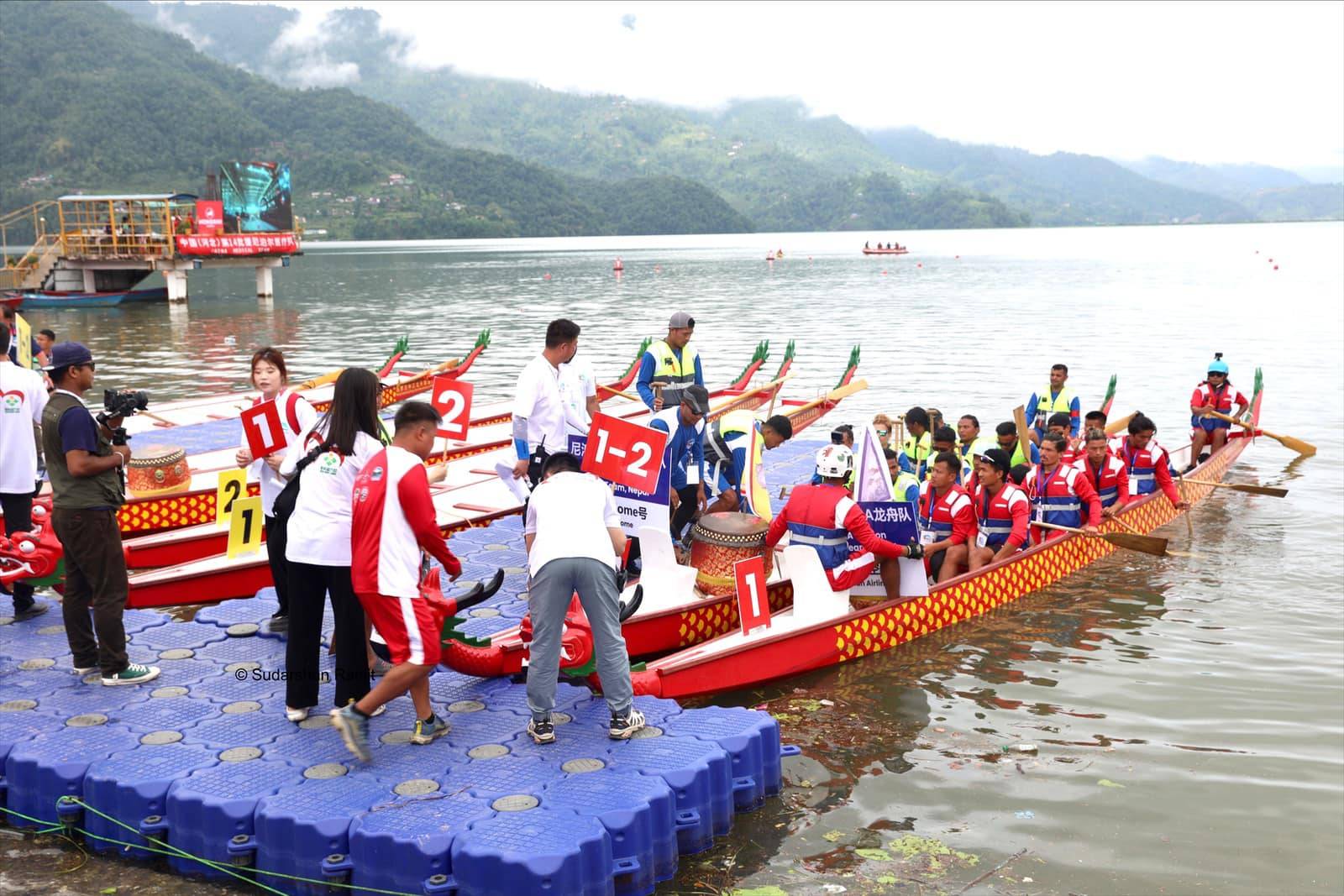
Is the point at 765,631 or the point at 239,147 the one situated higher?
the point at 239,147

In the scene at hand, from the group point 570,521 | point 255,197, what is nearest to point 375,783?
point 570,521

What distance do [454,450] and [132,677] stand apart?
8.15 m

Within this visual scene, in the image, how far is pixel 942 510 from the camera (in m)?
9.83

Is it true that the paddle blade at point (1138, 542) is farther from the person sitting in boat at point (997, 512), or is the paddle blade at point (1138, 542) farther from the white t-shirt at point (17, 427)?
the white t-shirt at point (17, 427)

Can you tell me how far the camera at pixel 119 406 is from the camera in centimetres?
682

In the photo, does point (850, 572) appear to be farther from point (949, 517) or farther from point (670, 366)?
point (670, 366)

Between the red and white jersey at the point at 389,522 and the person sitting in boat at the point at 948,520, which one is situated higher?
the red and white jersey at the point at 389,522

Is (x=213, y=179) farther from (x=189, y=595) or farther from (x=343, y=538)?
(x=343, y=538)

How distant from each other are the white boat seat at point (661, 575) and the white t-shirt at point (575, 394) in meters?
1.08

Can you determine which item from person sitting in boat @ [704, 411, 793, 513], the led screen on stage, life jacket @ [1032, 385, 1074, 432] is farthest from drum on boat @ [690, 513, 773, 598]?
the led screen on stage

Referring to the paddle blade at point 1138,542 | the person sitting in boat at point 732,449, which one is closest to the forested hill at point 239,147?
the person sitting in boat at point 732,449

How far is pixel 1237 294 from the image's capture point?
5106cm

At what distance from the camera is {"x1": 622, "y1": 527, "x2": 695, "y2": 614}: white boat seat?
28.0 feet

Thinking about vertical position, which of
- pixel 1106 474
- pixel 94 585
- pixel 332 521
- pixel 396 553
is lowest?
pixel 1106 474
